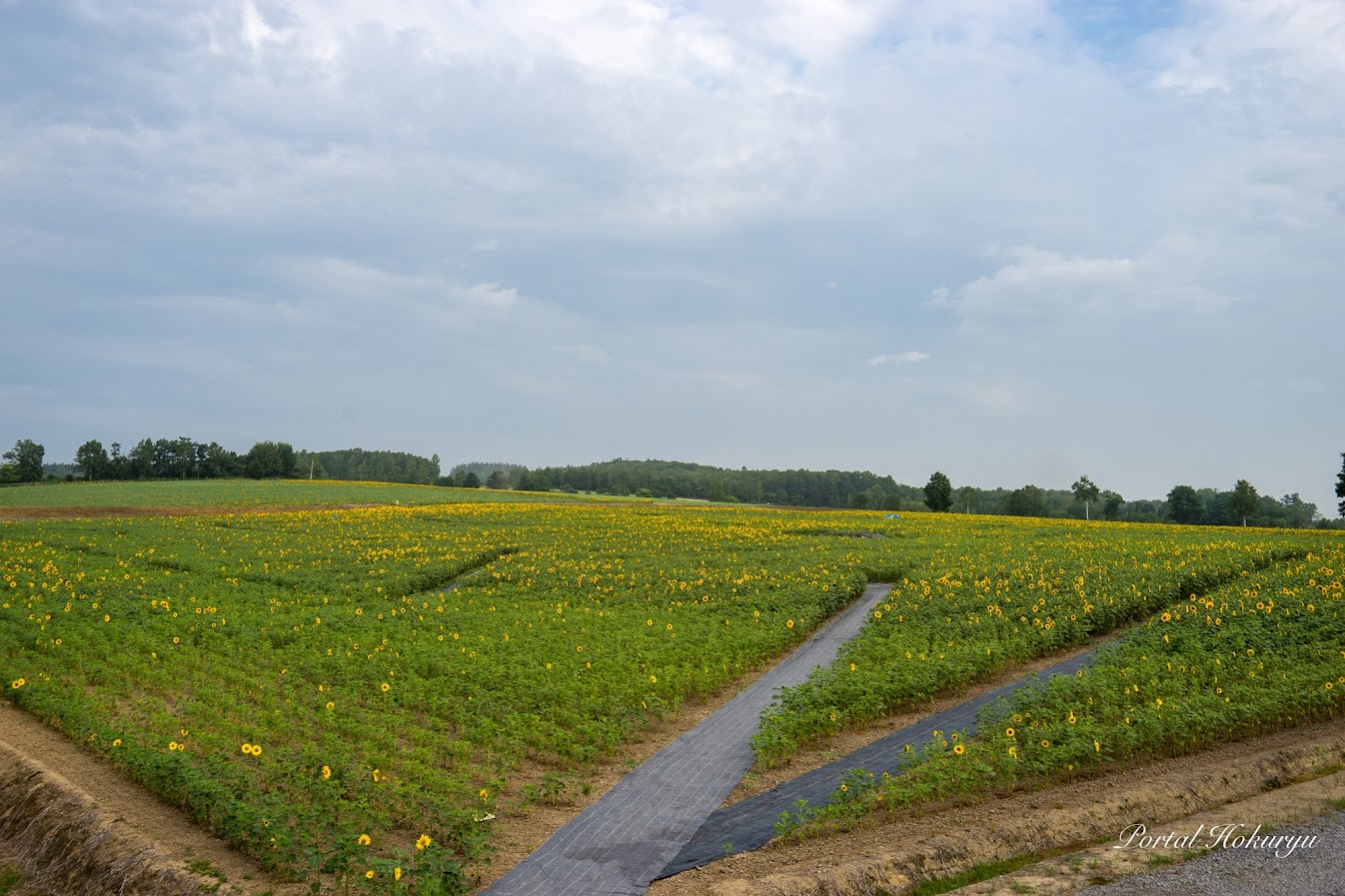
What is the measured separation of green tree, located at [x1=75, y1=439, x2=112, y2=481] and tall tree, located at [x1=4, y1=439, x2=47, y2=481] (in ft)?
15.0

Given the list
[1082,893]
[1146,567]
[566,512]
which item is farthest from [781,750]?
[566,512]

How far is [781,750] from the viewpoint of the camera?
1114cm

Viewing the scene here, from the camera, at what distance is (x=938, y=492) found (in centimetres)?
8694

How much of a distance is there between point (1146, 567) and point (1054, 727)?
16.9m

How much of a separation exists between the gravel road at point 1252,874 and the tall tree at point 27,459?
422 ft

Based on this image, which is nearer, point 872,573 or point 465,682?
point 465,682

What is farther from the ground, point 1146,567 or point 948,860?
point 1146,567

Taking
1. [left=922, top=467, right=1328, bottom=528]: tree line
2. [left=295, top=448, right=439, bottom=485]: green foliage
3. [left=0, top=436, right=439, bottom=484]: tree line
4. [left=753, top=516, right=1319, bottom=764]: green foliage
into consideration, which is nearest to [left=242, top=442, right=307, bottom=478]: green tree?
[left=0, top=436, right=439, bottom=484]: tree line

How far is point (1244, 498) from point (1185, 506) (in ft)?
21.0

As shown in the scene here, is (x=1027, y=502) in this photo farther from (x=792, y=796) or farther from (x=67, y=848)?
(x=67, y=848)

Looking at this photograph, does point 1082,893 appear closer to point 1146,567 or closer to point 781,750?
point 781,750

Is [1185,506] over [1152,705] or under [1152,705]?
over

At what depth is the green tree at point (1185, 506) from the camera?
8500 centimetres

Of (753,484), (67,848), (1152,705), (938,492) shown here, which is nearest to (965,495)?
(938,492)
